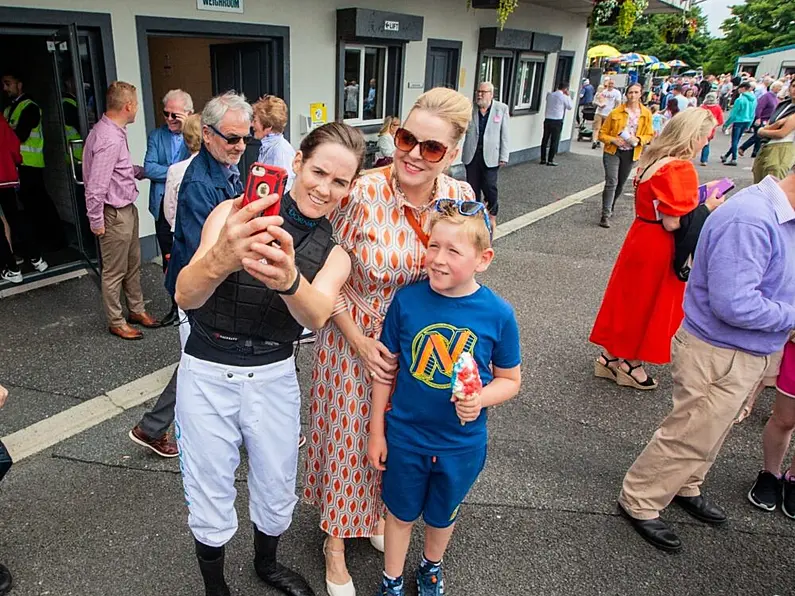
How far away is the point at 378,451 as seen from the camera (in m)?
2.12

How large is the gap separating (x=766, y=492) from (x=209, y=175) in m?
3.30

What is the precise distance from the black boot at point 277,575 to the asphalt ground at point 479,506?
8 centimetres

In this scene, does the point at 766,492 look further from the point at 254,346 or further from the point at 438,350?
the point at 254,346

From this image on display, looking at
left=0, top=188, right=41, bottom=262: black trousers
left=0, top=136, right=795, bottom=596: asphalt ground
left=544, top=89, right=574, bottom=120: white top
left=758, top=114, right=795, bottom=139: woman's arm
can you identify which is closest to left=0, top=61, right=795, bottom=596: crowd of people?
left=0, top=136, right=795, bottom=596: asphalt ground

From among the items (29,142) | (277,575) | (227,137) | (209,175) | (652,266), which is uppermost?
(227,137)

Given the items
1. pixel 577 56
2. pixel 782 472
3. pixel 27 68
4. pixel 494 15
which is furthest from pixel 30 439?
pixel 577 56

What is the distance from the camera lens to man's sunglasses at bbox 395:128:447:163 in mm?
1928

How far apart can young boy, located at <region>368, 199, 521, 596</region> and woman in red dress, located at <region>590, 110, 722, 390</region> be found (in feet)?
7.31

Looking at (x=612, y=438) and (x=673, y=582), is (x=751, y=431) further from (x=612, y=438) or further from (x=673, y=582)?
(x=673, y=582)

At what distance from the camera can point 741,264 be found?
2.29m

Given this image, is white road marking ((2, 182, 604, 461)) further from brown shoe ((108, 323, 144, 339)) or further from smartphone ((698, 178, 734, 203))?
smartphone ((698, 178, 734, 203))

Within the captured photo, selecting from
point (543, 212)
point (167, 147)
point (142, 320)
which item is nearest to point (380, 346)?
point (142, 320)

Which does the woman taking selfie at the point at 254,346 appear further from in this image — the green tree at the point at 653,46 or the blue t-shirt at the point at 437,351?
the green tree at the point at 653,46

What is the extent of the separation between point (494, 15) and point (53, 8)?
25.9ft
